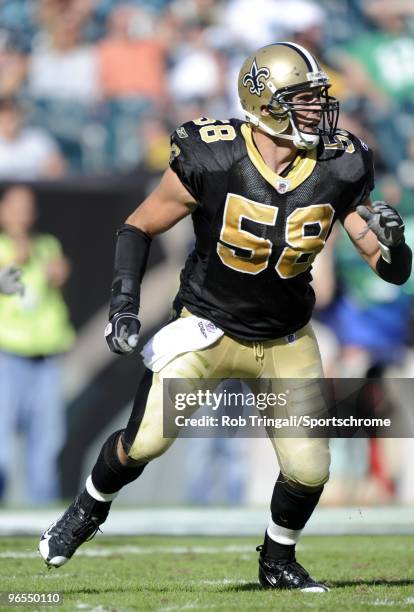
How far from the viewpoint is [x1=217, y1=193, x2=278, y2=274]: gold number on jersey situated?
3.99 metres

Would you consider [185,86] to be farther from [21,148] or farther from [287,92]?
[287,92]

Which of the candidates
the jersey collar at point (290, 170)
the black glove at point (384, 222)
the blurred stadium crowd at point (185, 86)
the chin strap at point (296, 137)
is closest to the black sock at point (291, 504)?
the black glove at point (384, 222)

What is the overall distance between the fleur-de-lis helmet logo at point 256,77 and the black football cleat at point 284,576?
5.18 feet

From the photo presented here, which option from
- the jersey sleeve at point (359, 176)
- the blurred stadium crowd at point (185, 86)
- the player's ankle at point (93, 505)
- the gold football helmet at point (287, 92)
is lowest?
the blurred stadium crowd at point (185, 86)

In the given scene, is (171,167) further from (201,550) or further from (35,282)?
(35,282)

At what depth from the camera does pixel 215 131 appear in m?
4.05

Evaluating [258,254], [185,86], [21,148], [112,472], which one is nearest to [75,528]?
[112,472]

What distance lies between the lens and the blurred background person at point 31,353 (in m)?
7.48

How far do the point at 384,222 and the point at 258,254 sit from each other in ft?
1.44

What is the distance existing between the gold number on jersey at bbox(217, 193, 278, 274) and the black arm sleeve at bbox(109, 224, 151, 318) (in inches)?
10.4

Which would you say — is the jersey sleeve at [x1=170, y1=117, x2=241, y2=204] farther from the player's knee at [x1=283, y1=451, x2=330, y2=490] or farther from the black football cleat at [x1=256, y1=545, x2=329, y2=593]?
the black football cleat at [x1=256, y1=545, x2=329, y2=593]

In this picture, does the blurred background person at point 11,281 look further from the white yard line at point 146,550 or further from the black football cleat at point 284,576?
the black football cleat at point 284,576

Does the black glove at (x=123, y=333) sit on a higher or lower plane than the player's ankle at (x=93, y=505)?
higher

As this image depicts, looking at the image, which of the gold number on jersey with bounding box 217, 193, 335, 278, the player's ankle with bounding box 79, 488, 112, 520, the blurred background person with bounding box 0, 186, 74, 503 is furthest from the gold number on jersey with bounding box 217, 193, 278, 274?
the blurred background person with bounding box 0, 186, 74, 503
